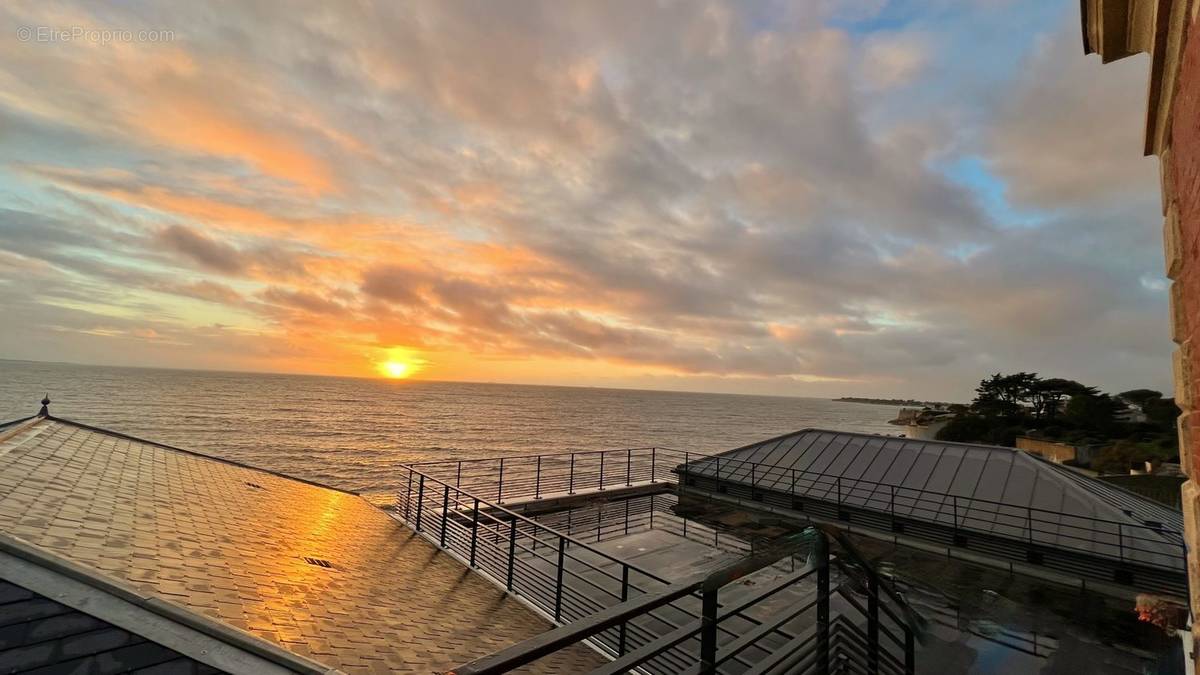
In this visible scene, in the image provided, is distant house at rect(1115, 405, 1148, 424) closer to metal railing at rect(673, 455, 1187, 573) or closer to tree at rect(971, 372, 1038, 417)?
tree at rect(971, 372, 1038, 417)

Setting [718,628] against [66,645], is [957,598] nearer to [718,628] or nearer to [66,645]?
[718,628]

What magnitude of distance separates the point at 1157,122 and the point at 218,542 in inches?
408

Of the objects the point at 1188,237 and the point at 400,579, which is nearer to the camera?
the point at 1188,237

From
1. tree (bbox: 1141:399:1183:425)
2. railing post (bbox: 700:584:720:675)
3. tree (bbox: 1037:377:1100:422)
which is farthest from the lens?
tree (bbox: 1037:377:1100:422)

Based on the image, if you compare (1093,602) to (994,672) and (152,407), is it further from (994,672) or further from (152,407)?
(152,407)

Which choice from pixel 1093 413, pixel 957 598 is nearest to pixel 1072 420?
pixel 1093 413

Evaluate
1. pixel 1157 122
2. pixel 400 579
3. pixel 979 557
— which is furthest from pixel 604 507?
pixel 1157 122

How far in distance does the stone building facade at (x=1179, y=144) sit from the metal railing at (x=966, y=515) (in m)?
10.5

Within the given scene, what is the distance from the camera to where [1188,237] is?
208 centimetres

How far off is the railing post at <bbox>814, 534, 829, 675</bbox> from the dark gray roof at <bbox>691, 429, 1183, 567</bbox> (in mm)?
10301

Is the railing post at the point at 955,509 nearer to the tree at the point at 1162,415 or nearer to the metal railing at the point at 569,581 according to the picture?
the metal railing at the point at 569,581

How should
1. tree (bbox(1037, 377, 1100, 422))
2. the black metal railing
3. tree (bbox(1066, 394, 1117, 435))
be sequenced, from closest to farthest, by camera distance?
the black metal railing < tree (bbox(1066, 394, 1117, 435)) < tree (bbox(1037, 377, 1100, 422))

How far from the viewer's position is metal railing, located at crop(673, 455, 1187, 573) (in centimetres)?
1010

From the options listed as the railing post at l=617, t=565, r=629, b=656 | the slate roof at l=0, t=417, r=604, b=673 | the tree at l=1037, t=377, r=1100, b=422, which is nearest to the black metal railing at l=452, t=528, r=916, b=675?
the railing post at l=617, t=565, r=629, b=656
